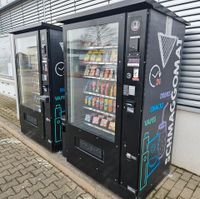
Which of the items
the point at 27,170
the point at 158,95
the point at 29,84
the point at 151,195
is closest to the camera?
the point at 158,95

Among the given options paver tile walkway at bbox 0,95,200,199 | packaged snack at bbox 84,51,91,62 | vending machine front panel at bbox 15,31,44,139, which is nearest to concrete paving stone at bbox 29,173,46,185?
paver tile walkway at bbox 0,95,200,199

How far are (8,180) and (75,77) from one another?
1756 mm

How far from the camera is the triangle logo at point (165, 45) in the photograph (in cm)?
186

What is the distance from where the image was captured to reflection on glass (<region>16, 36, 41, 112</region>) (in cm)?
351

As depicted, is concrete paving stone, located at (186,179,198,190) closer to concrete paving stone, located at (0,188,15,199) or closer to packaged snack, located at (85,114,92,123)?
packaged snack, located at (85,114,92,123)

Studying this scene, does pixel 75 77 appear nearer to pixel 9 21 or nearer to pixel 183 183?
pixel 183 183

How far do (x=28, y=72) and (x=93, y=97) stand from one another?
1.75m

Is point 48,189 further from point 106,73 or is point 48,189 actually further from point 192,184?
point 192,184

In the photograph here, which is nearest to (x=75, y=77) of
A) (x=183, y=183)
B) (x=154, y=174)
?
(x=154, y=174)

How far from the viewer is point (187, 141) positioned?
2635 mm

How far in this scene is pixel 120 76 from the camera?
190cm

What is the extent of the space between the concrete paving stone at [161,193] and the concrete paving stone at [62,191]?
1132 millimetres


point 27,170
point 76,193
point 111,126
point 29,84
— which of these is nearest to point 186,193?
point 111,126

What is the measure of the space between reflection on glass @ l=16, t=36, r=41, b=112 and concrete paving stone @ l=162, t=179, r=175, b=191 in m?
2.46
